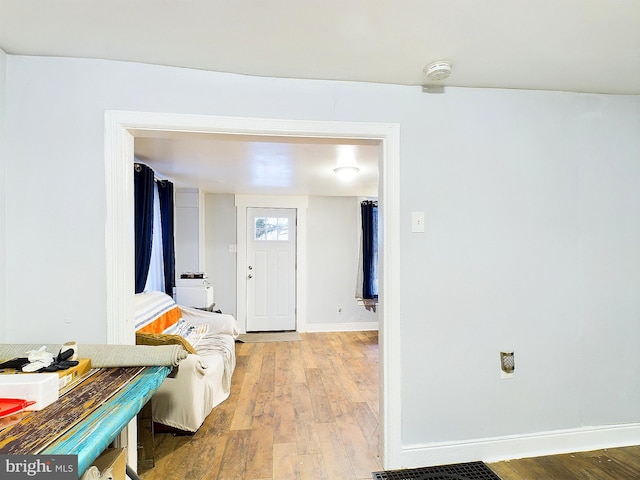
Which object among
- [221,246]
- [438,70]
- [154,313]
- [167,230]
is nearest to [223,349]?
[154,313]

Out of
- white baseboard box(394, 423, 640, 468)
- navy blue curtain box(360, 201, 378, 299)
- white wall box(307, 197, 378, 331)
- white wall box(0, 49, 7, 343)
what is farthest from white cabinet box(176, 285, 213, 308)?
white baseboard box(394, 423, 640, 468)

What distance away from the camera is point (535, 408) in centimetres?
191

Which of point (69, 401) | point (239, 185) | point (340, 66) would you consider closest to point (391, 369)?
point (69, 401)

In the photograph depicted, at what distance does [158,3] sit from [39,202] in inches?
42.4

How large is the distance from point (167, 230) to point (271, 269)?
5.65ft

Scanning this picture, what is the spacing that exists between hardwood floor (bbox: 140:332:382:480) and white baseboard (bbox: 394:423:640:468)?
280 millimetres

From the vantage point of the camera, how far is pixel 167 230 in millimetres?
3902

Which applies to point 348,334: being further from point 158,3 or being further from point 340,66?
point 158,3

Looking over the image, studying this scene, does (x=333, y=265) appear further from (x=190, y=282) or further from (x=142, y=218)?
(x=142, y=218)

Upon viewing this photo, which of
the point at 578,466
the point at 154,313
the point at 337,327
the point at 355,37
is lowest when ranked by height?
the point at 337,327

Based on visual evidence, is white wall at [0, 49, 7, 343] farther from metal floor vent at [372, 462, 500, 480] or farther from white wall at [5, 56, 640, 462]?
metal floor vent at [372, 462, 500, 480]

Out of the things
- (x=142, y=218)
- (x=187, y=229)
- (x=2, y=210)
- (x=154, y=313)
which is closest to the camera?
(x=2, y=210)

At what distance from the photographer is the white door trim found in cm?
158

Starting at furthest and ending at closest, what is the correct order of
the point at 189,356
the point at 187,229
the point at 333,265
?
the point at 333,265, the point at 187,229, the point at 189,356
